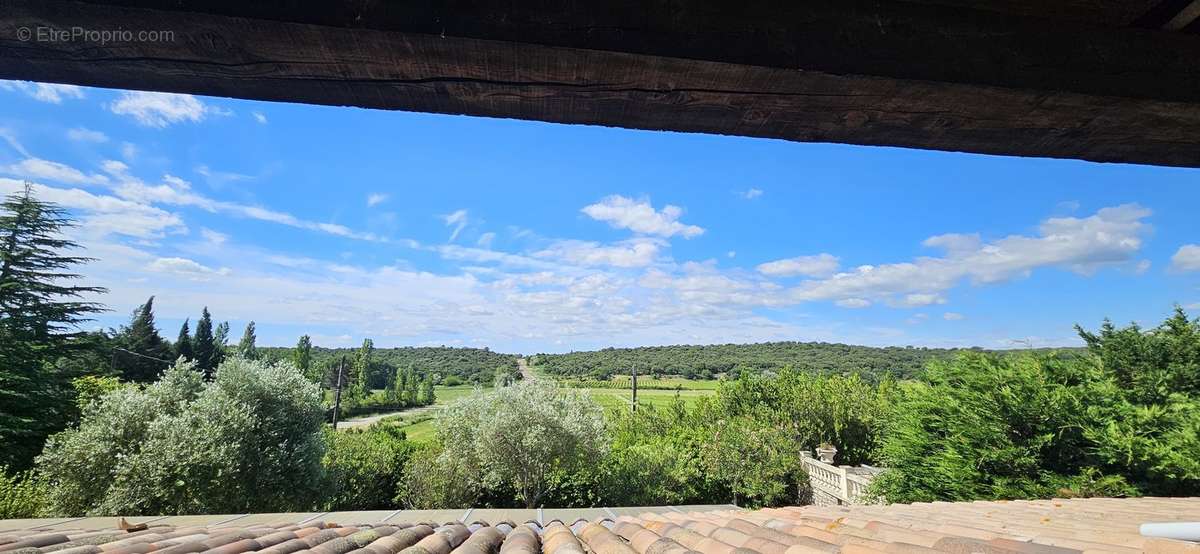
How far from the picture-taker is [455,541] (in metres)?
3.53

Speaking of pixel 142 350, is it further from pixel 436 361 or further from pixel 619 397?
pixel 436 361

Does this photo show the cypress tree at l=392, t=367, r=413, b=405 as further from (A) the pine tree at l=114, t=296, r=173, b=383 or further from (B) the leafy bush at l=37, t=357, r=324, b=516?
(B) the leafy bush at l=37, t=357, r=324, b=516

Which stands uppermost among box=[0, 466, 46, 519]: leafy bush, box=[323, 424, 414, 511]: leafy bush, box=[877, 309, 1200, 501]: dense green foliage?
box=[877, 309, 1200, 501]: dense green foliage

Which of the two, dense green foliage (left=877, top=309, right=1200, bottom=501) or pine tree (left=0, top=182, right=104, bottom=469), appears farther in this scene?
pine tree (left=0, top=182, right=104, bottom=469)

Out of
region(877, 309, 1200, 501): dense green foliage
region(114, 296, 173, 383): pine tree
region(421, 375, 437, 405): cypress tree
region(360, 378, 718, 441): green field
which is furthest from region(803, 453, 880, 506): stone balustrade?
region(421, 375, 437, 405): cypress tree

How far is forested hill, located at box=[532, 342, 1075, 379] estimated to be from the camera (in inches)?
2283

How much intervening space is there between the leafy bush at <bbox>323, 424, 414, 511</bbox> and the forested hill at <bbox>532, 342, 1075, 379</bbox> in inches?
1696

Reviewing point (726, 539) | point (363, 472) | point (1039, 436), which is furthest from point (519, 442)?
point (726, 539)

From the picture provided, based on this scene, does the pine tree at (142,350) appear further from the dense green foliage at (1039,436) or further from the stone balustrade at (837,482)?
the dense green foliage at (1039,436)

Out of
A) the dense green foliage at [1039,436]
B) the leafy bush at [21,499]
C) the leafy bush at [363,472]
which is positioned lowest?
the leafy bush at [363,472]

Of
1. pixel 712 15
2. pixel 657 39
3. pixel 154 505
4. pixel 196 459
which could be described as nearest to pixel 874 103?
pixel 712 15

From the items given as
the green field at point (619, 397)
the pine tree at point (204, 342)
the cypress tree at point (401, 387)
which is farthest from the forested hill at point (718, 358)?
the pine tree at point (204, 342)

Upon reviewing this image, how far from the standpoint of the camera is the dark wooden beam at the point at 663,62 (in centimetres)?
97

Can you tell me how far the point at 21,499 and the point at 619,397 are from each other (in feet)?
112
